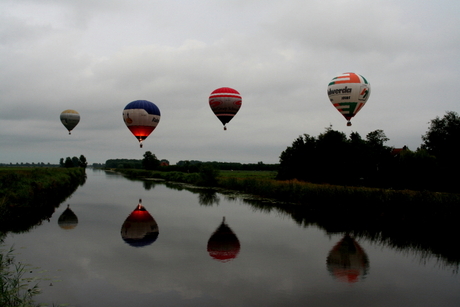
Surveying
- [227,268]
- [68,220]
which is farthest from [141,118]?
[227,268]

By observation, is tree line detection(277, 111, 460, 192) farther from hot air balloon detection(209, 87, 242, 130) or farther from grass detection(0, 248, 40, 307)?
grass detection(0, 248, 40, 307)

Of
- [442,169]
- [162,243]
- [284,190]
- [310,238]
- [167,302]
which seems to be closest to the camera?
[167,302]

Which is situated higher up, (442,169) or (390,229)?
(442,169)

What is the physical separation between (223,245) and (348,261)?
4.00m

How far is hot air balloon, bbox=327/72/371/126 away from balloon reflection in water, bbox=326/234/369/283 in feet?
42.2

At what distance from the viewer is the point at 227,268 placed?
9430 millimetres

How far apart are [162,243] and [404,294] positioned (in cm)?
744

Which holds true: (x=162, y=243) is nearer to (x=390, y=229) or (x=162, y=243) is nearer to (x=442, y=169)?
(x=390, y=229)

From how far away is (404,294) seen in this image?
7.95m

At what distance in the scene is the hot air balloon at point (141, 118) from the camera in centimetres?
2692

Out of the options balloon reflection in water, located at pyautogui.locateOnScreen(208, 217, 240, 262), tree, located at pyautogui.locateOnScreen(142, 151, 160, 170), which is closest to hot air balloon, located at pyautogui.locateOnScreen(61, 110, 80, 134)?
balloon reflection in water, located at pyautogui.locateOnScreen(208, 217, 240, 262)

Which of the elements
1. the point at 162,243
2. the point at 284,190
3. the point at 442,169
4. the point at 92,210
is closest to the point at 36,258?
the point at 162,243

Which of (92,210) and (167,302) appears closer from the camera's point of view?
(167,302)

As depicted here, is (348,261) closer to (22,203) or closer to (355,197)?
(355,197)
